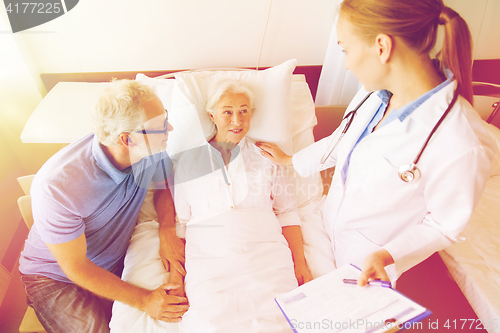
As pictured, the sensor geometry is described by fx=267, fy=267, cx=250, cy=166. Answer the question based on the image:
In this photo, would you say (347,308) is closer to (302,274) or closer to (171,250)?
(302,274)

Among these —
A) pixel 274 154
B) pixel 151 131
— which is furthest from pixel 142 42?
pixel 274 154

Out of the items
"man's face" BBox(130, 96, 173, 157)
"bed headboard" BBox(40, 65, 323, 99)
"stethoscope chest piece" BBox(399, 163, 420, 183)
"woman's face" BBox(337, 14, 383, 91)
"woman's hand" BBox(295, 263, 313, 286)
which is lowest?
"woman's hand" BBox(295, 263, 313, 286)

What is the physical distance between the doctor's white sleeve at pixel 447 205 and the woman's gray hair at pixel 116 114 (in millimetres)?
1057

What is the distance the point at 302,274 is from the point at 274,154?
64 cm

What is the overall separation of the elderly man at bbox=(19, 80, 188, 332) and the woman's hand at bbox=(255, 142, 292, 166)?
0.57m

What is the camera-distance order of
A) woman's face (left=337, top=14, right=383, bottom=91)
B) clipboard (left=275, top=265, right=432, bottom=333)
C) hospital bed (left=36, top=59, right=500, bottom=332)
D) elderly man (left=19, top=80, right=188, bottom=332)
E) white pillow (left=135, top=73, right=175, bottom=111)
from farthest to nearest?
white pillow (left=135, top=73, right=175, bottom=111), hospital bed (left=36, top=59, right=500, bottom=332), elderly man (left=19, top=80, right=188, bottom=332), woman's face (left=337, top=14, right=383, bottom=91), clipboard (left=275, top=265, right=432, bottom=333)

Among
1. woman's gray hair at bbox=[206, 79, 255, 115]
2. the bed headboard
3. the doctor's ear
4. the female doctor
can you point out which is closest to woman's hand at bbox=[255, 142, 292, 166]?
woman's gray hair at bbox=[206, 79, 255, 115]

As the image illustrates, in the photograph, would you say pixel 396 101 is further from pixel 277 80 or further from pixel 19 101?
pixel 19 101

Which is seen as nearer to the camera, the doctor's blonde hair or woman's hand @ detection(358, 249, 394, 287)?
the doctor's blonde hair

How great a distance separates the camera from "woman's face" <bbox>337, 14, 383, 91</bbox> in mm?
851

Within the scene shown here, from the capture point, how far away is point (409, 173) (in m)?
0.90

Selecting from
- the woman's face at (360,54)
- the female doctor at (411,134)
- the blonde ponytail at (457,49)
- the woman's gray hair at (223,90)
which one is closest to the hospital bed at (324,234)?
the woman's gray hair at (223,90)

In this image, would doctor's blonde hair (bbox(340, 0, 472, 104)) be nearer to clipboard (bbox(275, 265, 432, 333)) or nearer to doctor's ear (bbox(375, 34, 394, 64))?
doctor's ear (bbox(375, 34, 394, 64))

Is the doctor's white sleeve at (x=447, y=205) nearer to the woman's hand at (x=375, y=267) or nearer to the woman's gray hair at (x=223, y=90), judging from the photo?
the woman's hand at (x=375, y=267)
